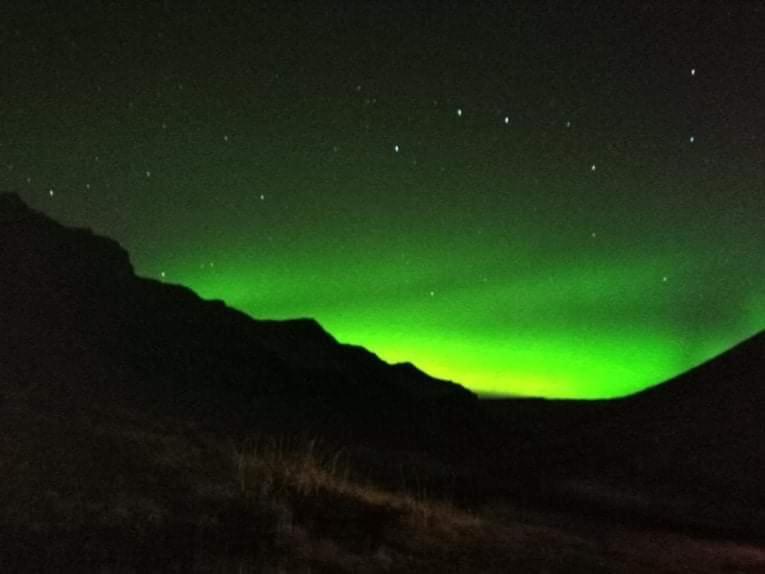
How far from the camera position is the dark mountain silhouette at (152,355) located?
36.4 metres

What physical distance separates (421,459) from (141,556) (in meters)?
25.8

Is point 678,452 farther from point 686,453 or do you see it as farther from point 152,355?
point 152,355

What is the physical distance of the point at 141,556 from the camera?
36.1ft

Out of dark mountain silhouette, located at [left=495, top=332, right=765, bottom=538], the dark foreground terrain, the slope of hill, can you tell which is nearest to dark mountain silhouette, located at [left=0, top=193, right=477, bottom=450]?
the dark foreground terrain

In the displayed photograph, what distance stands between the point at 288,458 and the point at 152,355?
3357 cm

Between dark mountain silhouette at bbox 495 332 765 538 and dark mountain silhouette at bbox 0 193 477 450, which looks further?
dark mountain silhouette at bbox 0 193 477 450

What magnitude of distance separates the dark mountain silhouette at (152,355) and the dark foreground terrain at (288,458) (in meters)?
0.24

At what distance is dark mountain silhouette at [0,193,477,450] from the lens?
36.4 meters

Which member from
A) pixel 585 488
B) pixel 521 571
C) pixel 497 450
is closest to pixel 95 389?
pixel 585 488

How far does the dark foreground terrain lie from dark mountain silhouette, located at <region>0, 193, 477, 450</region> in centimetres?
24

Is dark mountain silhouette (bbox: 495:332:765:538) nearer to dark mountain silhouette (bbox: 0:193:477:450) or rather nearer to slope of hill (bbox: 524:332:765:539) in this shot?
slope of hill (bbox: 524:332:765:539)

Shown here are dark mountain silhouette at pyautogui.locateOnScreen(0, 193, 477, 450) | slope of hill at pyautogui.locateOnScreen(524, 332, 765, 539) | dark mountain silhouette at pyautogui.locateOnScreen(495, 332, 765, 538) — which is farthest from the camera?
dark mountain silhouette at pyautogui.locateOnScreen(0, 193, 477, 450)

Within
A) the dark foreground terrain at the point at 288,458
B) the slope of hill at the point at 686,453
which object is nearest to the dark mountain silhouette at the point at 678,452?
the slope of hill at the point at 686,453

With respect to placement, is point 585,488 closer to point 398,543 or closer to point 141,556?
point 398,543
